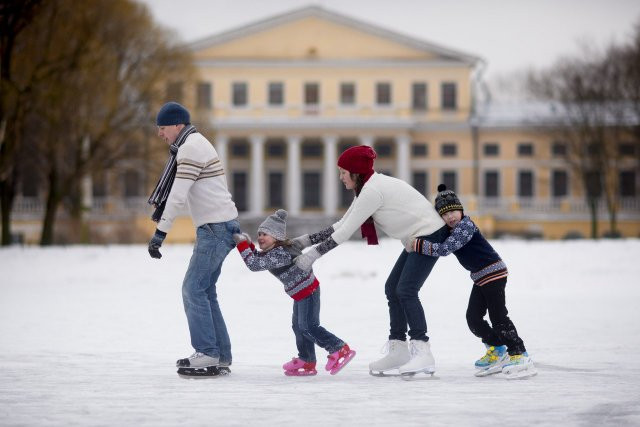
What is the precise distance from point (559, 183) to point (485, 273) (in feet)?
168

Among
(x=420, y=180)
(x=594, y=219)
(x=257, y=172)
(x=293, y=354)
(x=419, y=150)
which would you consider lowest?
(x=594, y=219)

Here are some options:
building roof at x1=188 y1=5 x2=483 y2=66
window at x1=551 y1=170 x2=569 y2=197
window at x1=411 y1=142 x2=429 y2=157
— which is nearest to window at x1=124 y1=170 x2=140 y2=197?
building roof at x1=188 y1=5 x2=483 y2=66

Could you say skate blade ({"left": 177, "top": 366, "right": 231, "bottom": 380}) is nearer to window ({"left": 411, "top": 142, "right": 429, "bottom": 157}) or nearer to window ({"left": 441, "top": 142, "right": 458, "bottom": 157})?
window ({"left": 411, "top": 142, "right": 429, "bottom": 157})

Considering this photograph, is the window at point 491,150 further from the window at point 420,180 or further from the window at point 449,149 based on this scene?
the window at point 420,180

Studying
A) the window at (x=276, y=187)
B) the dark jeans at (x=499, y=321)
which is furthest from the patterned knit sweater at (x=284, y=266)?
the window at (x=276, y=187)

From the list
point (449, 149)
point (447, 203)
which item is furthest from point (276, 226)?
point (449, 149)

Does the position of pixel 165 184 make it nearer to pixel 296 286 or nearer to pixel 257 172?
pixel 296 286

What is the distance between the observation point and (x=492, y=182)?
58.3 m

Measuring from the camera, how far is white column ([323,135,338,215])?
5481 cm

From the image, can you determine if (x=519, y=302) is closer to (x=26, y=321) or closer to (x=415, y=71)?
(x=26, y=321)

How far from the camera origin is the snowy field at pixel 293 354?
6277 mm

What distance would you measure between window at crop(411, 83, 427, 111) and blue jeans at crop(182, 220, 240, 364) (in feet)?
169

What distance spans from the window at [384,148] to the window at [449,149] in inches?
107

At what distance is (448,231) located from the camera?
7816mm
